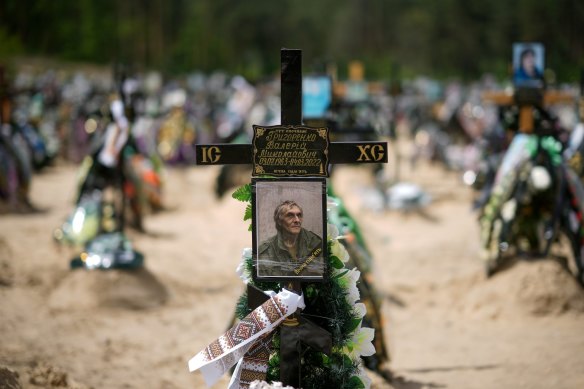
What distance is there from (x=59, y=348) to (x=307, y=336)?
3416mm

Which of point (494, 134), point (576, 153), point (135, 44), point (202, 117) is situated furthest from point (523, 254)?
point (135, 44)

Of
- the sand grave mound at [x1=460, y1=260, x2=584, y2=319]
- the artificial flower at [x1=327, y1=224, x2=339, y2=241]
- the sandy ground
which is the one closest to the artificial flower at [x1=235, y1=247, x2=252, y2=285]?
the artificial flower at [x1=327, y1=224, x2=339, y2=241]

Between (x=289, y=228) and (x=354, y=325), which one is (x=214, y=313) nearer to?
(x=354, y=325)

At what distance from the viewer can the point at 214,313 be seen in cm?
900

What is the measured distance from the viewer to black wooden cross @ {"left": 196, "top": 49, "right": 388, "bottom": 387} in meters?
4.52

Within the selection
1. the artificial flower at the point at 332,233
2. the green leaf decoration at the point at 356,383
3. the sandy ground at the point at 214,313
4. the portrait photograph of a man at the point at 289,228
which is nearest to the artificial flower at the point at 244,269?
the portrait photograph of a man at the point at 289,228

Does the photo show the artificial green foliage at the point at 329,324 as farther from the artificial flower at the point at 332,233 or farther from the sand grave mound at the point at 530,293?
the sand grave mound at the point at 530,293

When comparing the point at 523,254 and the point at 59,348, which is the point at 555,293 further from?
the point at 59,348

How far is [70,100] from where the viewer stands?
25828 millimetres

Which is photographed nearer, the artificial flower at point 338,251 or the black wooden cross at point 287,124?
the black wooden cross at point 287,124

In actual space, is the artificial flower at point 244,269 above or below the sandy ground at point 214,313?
above

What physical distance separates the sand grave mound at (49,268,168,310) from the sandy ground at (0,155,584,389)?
13mm

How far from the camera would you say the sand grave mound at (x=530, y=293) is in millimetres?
8266

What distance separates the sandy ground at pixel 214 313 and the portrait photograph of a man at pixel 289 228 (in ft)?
6.20
